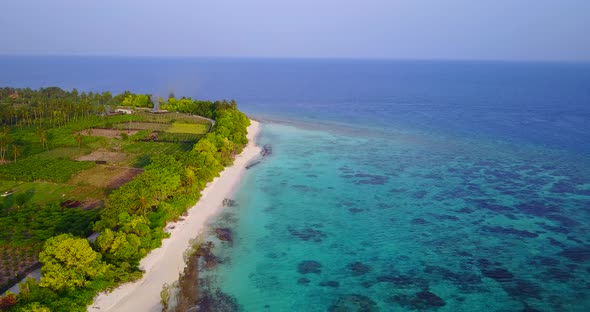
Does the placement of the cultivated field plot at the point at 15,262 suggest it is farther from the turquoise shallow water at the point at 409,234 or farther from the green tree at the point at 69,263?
the turquoise shallow water at the point at 409,234

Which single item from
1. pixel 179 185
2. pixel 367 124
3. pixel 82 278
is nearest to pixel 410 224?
pixel 179 185

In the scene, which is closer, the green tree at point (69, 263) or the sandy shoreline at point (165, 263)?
the green tree at point (69, 263)

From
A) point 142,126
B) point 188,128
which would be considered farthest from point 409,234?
point 142,126

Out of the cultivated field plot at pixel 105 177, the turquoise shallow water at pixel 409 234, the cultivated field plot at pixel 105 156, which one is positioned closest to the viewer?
the turquoise shallow water at pixel 409 234

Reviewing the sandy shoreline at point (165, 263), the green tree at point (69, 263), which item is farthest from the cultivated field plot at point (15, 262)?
the sandy shoreline at point (165, 263)

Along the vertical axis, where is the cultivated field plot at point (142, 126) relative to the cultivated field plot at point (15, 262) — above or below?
above

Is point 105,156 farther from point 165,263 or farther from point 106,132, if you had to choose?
point 165,263
